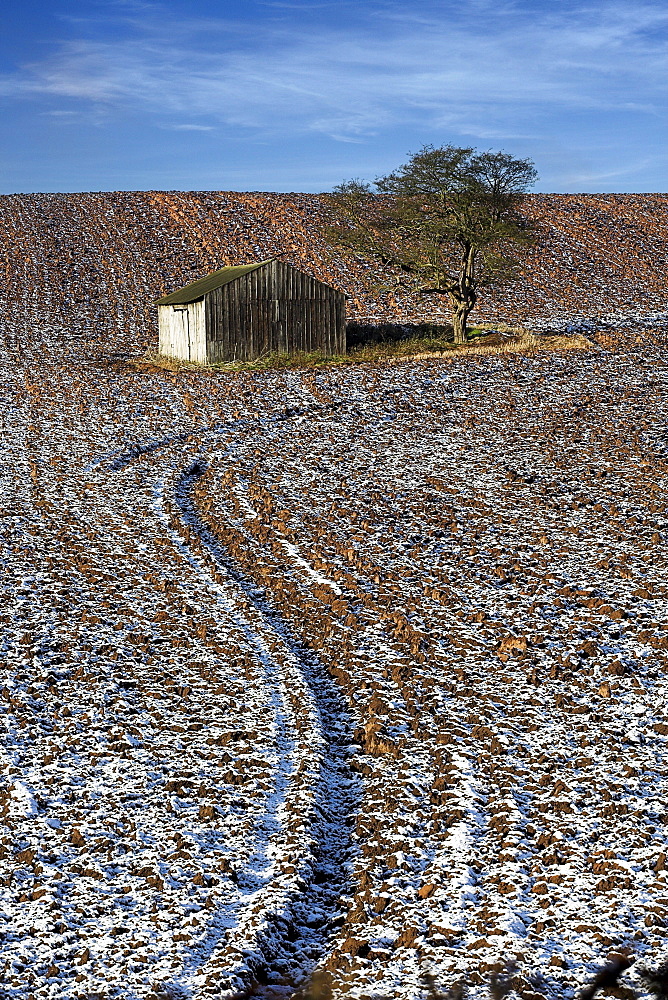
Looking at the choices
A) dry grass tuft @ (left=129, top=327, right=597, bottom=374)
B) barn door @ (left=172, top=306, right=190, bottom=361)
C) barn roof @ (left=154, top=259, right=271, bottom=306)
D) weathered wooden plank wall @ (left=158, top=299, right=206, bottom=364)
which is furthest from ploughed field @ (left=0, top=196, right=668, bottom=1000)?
barn roof @ (left=154, top=259, right=271, bottom=306)

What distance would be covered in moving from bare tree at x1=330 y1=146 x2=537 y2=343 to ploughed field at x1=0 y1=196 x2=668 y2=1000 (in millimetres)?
14624

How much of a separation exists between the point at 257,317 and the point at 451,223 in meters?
7.74

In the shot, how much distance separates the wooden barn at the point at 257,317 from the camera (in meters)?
32.7

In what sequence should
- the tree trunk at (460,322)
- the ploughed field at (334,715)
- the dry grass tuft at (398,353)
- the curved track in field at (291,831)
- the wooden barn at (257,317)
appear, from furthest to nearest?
the tree trunk at (460,322) < the wooden barn at (257,317) < the dry grass tuft at (398,353) < the ploughed field at (334,715) < the curved track in field at (291,831)

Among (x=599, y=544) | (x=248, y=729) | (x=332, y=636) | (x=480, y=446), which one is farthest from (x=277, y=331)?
(x=248, y=729)

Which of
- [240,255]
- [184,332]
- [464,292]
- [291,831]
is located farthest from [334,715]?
[240,255]

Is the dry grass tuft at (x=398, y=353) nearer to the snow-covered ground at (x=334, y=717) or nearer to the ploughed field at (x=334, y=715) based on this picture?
the ploughed field at (x=334, y=715)

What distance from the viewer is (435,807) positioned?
7.74 metres

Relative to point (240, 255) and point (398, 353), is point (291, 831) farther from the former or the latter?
point (240, 255)

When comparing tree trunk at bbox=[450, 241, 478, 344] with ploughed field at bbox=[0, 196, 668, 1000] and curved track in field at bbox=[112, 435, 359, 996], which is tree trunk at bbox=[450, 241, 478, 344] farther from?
curved track in field at bbox=[112, 435, 359, 996]

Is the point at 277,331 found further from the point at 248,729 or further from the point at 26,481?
the point at 248,729

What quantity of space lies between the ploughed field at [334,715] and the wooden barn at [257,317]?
42.2ft

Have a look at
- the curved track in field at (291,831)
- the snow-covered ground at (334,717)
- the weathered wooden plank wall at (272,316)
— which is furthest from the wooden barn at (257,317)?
the curved track in field at (291,831)

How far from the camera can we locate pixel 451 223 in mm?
32938
